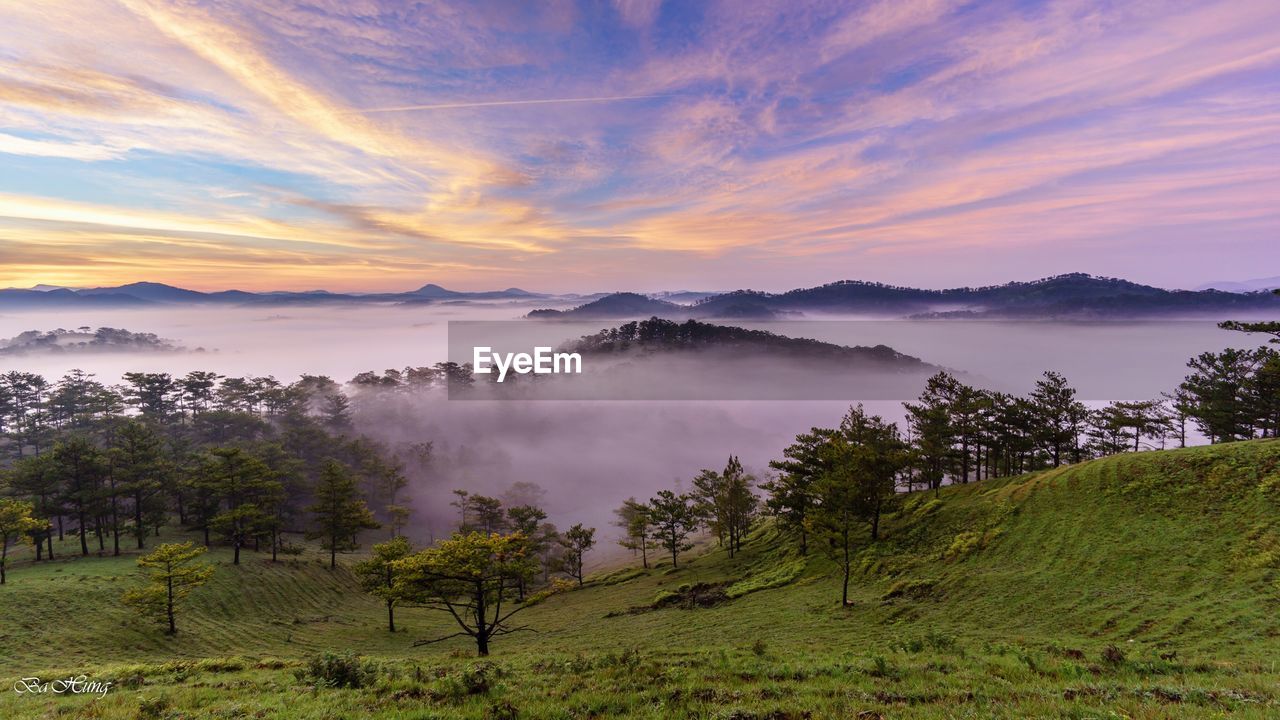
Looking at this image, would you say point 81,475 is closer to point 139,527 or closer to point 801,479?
point 139,527

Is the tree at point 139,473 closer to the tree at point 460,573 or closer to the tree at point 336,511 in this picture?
the tree at point 336,511

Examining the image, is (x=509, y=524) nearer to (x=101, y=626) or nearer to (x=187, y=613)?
(x=187, y=613)

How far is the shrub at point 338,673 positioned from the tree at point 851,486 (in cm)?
2408

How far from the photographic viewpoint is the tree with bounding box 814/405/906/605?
30.2 m

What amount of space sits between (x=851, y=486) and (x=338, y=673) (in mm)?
27745

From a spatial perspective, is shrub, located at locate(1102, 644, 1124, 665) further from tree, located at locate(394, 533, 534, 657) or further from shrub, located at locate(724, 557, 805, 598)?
shrub, located at locate(724, 557, 805, 598)

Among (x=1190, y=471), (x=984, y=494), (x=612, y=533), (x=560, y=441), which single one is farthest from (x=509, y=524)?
(x=560, y=441)

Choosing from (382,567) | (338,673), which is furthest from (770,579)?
(338,673)

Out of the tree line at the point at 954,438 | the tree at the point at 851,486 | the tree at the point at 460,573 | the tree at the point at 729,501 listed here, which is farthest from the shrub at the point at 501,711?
the tree at the point at 729,501

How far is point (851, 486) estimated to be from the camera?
3006cm

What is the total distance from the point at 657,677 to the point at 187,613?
43.0 meters

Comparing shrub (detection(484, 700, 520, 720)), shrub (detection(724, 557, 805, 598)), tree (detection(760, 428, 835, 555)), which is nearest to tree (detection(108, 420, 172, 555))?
shrub (detection(724, 557, 805, 598))

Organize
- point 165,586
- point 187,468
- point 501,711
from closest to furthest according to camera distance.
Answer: point 501,711 < point 165,586 < point 187,468

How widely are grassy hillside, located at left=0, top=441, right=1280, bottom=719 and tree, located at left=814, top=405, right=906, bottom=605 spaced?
342 cm
